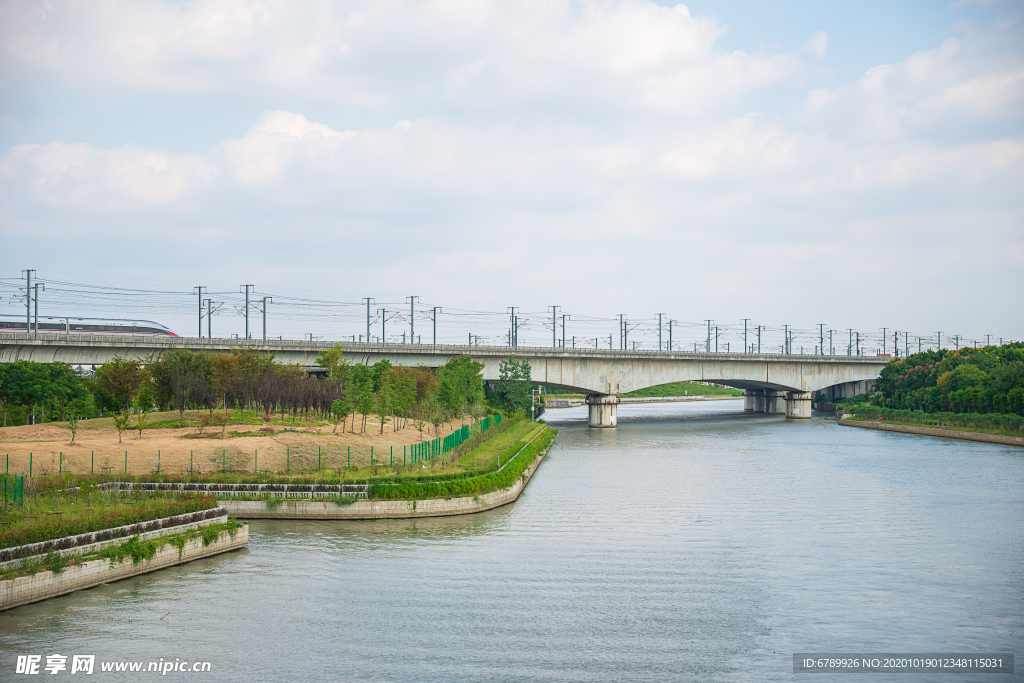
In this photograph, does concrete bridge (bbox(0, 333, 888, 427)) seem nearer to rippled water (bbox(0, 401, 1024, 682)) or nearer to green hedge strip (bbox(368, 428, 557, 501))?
green hedge strip (bbox(368, 428, 557, 501))

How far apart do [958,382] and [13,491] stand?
81.9 meters

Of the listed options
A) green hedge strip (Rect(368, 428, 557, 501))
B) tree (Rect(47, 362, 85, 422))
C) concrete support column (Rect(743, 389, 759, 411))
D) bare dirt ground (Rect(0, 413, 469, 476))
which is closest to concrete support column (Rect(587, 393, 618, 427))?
bare dirt ground (Rect(0, 413, 469, 476))

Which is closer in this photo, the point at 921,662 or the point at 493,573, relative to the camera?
the point at 921,662

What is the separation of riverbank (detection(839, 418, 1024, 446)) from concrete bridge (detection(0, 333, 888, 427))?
12.2 metres

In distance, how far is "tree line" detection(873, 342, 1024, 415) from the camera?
236ft

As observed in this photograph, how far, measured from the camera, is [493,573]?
77.7ft

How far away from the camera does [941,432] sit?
72.0 m

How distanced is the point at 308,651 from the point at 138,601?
20.1ft

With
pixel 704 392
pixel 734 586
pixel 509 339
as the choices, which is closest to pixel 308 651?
pixel 734 586

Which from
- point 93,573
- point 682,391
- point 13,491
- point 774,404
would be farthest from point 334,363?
point 682,391

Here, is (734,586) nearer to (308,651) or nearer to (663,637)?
(663,637)

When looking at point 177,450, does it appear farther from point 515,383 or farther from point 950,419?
point 950,419

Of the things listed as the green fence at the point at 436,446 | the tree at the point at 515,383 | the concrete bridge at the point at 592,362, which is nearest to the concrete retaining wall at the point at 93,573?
the green fence at the point at 436,446

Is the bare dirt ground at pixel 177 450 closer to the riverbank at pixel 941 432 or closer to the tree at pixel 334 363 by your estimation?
the tree at pixel 334 363
